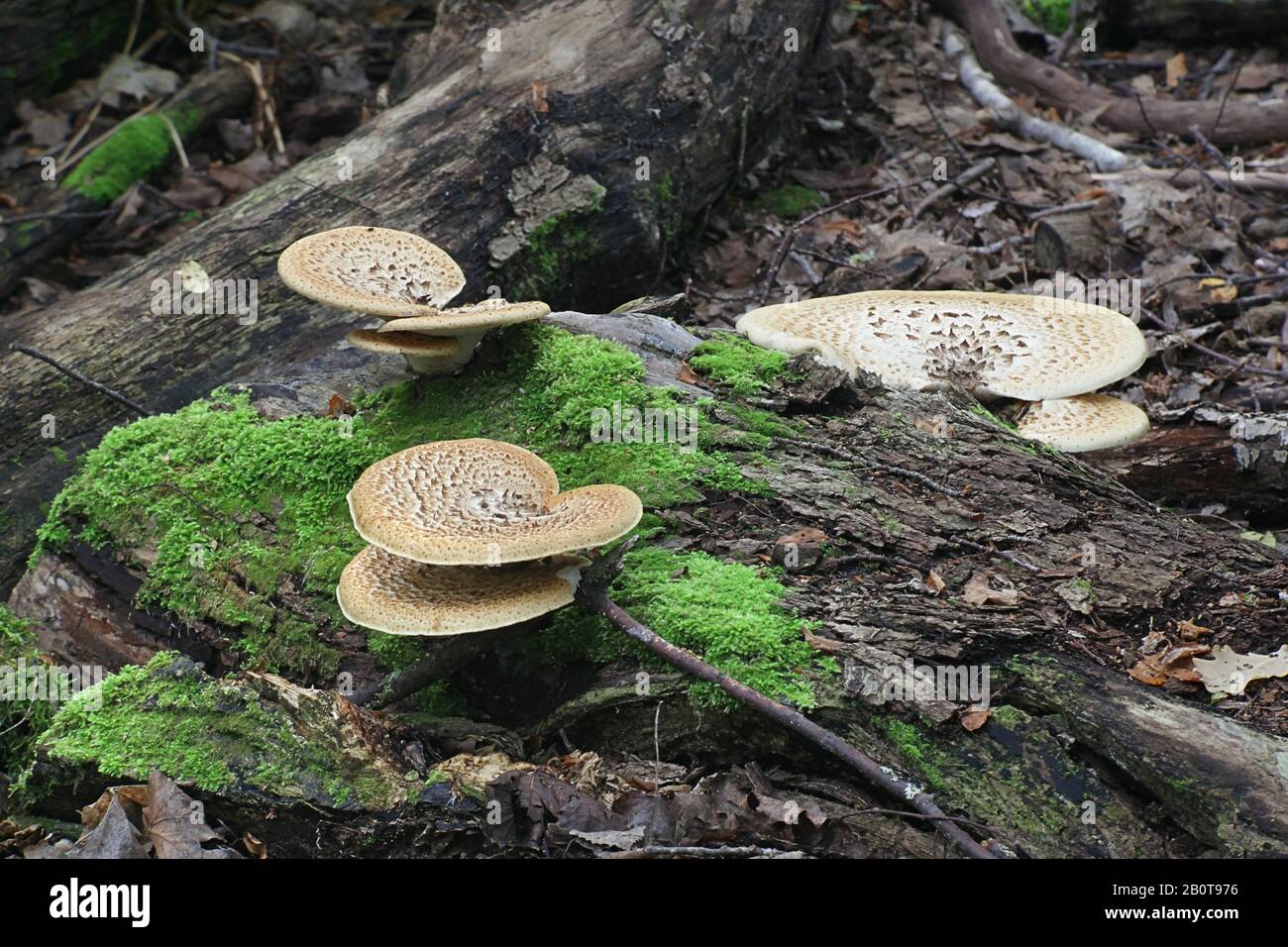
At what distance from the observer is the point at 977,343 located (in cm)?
558

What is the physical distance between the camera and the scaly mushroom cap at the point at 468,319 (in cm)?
449

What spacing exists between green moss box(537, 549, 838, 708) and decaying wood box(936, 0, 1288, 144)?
7.59 metres

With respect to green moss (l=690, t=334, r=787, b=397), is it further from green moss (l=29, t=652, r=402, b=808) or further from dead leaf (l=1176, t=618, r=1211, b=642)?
green moss (l=29, t=652, r=402, b=808)

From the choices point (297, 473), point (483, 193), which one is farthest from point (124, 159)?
point (297, 473)

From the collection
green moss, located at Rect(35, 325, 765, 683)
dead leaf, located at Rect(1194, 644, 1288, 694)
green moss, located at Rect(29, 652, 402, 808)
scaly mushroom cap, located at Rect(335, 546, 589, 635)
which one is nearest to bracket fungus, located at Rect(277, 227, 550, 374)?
green moss, located at Rect(35, 325, 765, 683)

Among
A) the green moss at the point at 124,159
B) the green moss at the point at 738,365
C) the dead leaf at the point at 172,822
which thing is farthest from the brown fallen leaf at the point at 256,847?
the green moss at the point at 124,159

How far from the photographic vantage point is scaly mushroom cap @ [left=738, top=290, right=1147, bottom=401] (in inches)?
213

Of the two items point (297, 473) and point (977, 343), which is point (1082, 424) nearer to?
point (977, 343)

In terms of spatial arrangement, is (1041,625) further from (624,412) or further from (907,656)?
(624,412)

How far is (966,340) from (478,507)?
2.74 meters

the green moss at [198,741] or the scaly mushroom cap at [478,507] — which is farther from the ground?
the scaly mushroom cap at [478,507]

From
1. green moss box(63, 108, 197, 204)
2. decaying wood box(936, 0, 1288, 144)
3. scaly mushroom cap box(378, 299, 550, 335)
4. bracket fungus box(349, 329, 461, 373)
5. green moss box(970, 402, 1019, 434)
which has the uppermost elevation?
decaying wood box(936, 0, 1288, 144)

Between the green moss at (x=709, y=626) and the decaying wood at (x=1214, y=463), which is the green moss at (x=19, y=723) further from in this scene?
the decaying wood at (x=1214, y=463)

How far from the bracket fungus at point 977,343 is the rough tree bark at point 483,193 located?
7.03ft
